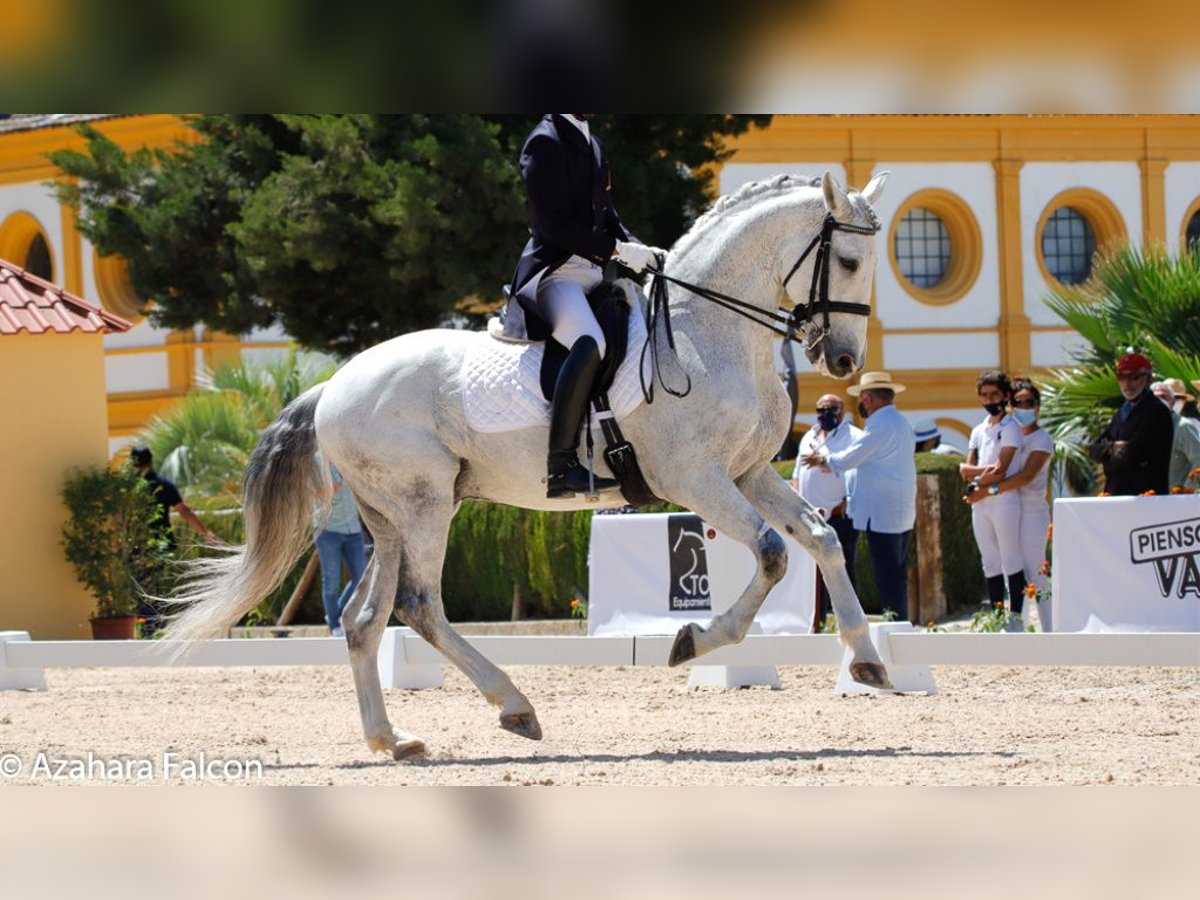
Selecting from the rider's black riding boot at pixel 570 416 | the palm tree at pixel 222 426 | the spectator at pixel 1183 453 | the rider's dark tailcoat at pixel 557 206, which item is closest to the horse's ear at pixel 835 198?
the rider's dark tailcoat at pixel 557 206

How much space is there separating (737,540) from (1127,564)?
492 cm

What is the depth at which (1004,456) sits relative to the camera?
12.9 m

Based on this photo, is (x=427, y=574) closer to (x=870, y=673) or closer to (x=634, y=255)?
(x=634, y=255)

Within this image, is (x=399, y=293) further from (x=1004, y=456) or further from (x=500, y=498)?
(x=500, y=498)

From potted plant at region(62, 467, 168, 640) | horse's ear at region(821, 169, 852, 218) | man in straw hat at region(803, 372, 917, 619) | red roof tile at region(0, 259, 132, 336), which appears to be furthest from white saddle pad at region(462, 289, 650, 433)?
red roof tile at region(0, 259, 132, 336)

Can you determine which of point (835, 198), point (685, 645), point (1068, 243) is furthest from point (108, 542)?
point (1068, 243)

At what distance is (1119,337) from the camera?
16.5 m

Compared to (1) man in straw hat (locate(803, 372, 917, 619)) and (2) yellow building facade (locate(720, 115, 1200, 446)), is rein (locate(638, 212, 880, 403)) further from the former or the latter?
(2) yellow building facade (locate(720, 115, 1200, 446))

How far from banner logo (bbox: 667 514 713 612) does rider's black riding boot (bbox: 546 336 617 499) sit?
5024 mm

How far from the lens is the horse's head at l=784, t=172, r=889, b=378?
7332mm

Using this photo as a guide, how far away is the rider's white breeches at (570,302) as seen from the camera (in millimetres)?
7262

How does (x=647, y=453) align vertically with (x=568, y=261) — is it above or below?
below

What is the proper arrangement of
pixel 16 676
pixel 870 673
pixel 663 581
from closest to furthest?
1. pixel 870 673
2. pixel 16 676
3. pixel 663 581
